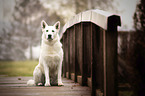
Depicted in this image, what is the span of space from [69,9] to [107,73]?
1778 cm

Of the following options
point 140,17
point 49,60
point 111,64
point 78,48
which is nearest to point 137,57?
point 140,17

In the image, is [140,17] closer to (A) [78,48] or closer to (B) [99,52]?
(B) [99,52]

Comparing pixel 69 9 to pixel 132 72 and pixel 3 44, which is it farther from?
pixel 132 72

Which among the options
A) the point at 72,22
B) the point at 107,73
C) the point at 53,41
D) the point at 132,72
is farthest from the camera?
the point at 72,22

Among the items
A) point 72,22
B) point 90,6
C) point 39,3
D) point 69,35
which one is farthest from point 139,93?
point 39,3

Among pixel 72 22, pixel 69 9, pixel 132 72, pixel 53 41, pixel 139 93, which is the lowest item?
pixel 139 93

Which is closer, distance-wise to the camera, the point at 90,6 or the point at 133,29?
the point at 133,29

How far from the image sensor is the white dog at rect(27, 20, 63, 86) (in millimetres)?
4102

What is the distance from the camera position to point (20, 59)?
891 inches

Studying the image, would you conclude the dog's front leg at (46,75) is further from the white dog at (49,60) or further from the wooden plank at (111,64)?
the wooden plank at (111,64)

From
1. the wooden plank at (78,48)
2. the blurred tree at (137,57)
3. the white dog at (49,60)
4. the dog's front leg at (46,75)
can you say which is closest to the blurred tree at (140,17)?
the blurred tree at (137,57)

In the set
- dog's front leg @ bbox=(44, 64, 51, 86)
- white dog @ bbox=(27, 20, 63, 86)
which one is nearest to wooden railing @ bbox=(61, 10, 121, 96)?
white dog @ bbox=(27, 20, 63, 86)

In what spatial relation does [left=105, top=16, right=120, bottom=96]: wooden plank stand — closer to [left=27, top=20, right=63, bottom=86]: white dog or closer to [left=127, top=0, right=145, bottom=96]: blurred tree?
[left=127, top=0, right=145, bottom=96]: blurred tree

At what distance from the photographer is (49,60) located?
4121 millimetres
